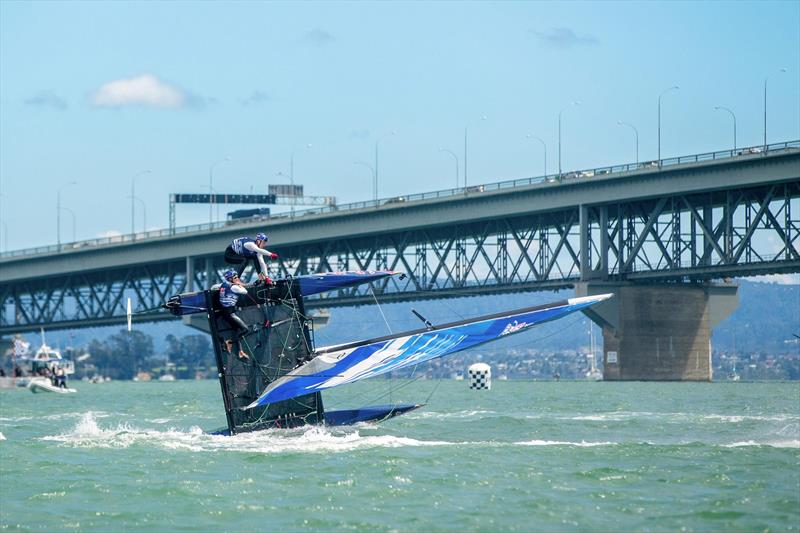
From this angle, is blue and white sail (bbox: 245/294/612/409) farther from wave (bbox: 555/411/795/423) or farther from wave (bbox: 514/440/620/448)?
wave (bbox: 555/411/795/423)

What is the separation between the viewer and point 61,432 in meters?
43.8

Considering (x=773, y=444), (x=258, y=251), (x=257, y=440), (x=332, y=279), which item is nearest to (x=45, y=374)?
(x=332, y=279)

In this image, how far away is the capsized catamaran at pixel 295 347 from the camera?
117ft

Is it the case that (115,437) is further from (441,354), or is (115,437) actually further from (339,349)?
(441,354)

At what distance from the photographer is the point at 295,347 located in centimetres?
3750

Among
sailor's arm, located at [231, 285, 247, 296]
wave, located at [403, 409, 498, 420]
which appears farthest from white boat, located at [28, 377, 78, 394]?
sailor's arm, located at [231, 285, 247, 296]

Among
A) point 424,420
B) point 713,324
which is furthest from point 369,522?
point 713,324

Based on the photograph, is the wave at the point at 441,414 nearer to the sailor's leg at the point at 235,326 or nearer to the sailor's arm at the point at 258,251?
the sailor's leg at the point at 235,326

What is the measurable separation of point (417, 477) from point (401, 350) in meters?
8.92

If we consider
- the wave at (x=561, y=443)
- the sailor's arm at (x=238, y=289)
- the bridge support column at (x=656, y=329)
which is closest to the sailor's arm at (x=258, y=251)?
the sailor's arm at (x=238, y=289)

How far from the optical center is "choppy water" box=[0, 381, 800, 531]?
22.9 metres

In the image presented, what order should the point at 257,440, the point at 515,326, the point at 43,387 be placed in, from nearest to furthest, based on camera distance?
the point at 515,326
the point at 257,440
the point at 43,387

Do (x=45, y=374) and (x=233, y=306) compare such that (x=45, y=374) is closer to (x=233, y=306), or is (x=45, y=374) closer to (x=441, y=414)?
(x=441, y=414)

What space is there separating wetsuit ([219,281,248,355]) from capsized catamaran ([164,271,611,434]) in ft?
0.48
